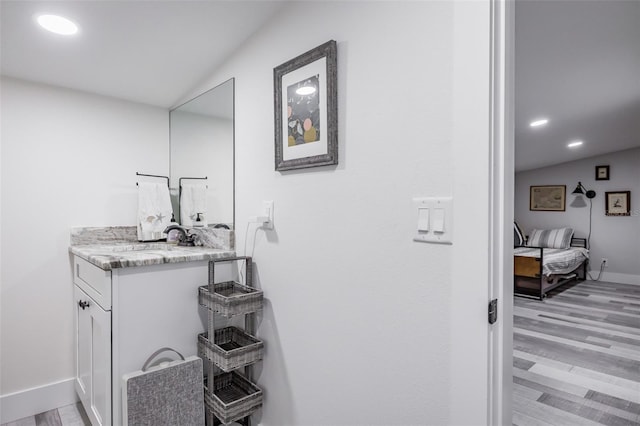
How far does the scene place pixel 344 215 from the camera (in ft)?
4.17

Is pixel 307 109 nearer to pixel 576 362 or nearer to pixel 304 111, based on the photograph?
pixel 304 111

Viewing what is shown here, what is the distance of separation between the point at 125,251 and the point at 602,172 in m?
7.44

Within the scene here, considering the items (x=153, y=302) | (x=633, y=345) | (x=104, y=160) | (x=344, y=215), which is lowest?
(x=633, y=345)

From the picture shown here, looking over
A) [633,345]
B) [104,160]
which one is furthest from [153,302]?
[633,345]

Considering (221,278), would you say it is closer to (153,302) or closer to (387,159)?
(153,302)

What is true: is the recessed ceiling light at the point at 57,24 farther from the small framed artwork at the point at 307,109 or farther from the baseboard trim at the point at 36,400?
the baseboard trim at the point at 36,400

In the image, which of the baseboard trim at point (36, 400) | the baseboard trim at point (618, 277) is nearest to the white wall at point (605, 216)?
the baseboard trim at point (618, 277)

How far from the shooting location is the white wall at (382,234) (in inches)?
35.9

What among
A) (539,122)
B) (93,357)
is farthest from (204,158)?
(539,122)

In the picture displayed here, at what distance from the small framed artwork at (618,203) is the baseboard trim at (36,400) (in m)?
7.77

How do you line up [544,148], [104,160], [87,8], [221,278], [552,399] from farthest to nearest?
[544,148], [104,160], [552,399], [221,278], [87,8]

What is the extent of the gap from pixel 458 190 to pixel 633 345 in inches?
140

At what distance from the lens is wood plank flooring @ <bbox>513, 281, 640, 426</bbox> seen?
6.66ft

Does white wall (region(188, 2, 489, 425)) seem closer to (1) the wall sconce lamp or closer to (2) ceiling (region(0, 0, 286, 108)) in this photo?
(2) ceiling (region(0, 0, 286, 108))
